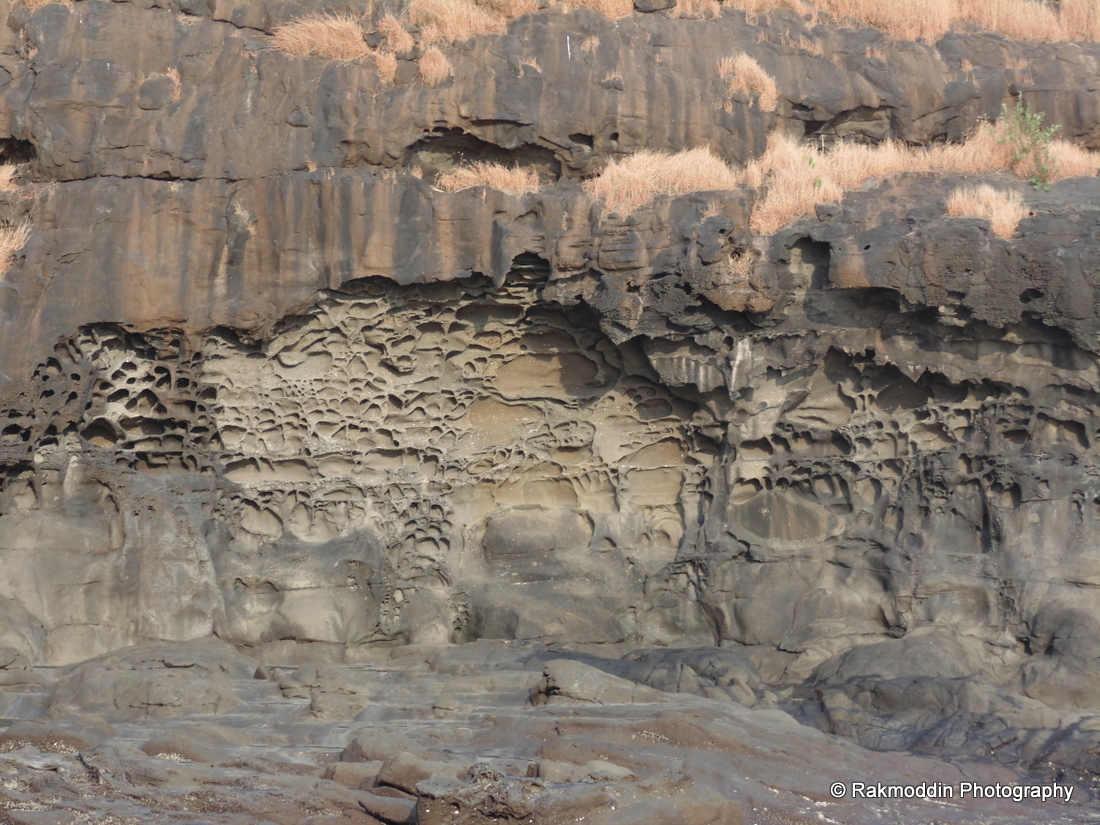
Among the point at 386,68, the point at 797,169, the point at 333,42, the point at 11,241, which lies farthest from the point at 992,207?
the point at 11,241

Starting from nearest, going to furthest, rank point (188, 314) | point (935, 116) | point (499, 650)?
point (499, 650) → point (188, 314) → point (935, 116)

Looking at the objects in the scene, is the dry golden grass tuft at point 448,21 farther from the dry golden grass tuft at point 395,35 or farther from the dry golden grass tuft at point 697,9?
the dry golden grass tuft at point 697,9

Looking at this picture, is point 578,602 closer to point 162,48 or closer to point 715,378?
point 715,378

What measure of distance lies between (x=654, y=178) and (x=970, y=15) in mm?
6241

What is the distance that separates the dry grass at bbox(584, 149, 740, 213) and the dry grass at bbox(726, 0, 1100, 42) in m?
3.27

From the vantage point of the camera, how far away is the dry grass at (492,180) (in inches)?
670

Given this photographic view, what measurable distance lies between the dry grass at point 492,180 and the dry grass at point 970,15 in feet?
14.1

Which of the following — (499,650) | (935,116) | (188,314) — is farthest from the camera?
(935,116)

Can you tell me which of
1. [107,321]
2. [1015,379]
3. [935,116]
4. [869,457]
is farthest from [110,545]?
[935,116]

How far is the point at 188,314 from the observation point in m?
16.3

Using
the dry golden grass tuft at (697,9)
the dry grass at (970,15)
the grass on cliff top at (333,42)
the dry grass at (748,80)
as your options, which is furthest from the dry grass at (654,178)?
the dry grass at (970,15)

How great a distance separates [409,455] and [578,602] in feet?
8.81

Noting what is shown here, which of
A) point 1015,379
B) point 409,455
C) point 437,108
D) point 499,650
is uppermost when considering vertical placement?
point 437,108

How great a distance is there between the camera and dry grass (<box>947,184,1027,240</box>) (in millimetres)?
15602
